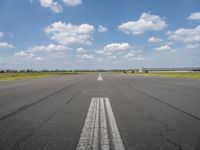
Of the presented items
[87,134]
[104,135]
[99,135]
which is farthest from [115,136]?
[87,134]

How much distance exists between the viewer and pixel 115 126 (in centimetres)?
514

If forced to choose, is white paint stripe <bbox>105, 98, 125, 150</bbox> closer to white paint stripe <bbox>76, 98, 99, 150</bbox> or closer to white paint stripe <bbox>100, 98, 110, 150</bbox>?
white paint stripe <bbox>100, 98, 110, 150</bbox>

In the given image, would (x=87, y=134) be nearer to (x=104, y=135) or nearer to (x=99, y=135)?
(x=99, y=135)

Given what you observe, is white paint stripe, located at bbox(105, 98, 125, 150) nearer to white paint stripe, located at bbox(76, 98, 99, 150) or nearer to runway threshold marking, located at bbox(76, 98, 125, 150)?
runway threshold marking, located at bbox(76, 98, 125, 150)

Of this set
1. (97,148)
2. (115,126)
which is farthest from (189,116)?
(97,148)

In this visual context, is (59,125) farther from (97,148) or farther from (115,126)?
(97,148)

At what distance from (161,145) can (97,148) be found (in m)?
1.19

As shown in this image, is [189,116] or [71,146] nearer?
[71,146]

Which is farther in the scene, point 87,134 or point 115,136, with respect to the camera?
point 87,134

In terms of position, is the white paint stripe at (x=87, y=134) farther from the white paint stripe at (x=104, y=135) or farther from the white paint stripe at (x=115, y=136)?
the white paint stripe at (x=115, y=136)

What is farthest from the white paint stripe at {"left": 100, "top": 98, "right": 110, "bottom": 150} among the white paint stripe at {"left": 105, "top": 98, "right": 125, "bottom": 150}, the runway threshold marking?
the white paint stripe at {"left": 105, "top": 98, "right": 125, "bottom": 150}

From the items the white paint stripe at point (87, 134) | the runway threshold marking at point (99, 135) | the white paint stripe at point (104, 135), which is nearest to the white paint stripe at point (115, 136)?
the runway threshold marking at point (99, 135)

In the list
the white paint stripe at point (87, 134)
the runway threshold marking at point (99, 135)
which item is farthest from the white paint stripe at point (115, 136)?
the white paint stripe at point (87, 134)

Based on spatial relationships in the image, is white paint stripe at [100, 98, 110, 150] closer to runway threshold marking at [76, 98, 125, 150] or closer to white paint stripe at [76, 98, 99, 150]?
runway threshold marking at [76, 98, 125, 150]
